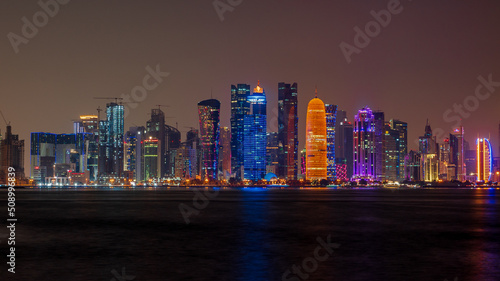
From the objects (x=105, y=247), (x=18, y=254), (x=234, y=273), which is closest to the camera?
(x=234, y=273)

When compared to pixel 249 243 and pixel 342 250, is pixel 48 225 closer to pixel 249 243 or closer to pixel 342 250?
pixel 249 243

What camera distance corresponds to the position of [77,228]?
75938mm

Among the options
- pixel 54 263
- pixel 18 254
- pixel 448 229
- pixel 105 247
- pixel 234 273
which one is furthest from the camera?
pixel 448 229

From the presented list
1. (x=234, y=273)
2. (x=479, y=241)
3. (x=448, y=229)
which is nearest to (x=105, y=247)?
(x=234, y=273)

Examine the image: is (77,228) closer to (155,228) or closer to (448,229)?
(155,228)

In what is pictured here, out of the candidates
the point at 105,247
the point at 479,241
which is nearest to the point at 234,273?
the point at 105,247

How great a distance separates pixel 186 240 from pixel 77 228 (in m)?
21.5

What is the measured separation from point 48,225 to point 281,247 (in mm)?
40633

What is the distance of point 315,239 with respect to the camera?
2467 inches

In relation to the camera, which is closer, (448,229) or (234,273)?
(234,273)

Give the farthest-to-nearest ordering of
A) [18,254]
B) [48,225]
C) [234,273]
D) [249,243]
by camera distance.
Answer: [48,225] < [249,243] < [18,254] < [234,273]

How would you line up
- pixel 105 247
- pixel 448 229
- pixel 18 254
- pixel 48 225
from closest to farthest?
pixel 18 254 → pixel 105 247 → pixel 448 229 → pixel 48 225

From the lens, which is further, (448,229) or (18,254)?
(448,229)

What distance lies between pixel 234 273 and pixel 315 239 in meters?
24.0
